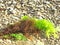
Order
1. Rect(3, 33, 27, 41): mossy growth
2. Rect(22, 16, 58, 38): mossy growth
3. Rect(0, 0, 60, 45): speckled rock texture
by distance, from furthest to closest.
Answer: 1. Rect(0, 0, 60, 45): speckled rock texture
2. Rect(22, 16, 58, 38): mossy growth
3. Rect(3, 33, 27, 41): mossy growth

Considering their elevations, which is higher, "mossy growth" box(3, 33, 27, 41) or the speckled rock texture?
the speckled rock texture

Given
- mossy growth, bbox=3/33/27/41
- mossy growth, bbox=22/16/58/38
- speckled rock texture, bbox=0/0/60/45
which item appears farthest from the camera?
speckled rock texture, bbox=0/0/60/45

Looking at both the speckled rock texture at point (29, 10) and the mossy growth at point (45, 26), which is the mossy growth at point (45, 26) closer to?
the mossy growth at point (45, 26)

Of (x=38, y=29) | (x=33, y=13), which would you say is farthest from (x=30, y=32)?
(x=33, y=13)

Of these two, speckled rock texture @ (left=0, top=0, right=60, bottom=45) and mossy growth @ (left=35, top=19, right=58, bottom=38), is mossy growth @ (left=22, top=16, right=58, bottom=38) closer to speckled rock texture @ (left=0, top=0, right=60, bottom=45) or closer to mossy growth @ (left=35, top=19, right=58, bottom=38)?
mossy growth @ (left=35, top=19, right=58, bottom=38)

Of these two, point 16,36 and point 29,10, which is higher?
point 29,10

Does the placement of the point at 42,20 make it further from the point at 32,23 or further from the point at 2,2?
the point at 2,2

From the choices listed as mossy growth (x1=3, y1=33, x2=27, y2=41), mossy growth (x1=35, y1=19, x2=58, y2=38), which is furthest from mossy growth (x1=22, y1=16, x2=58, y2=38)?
mossy growth (x1=3, y1=33, x2=27, y2=41)

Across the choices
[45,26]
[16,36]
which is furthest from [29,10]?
[16,36]

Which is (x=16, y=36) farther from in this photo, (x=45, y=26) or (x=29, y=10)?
(x=29, y=10)
